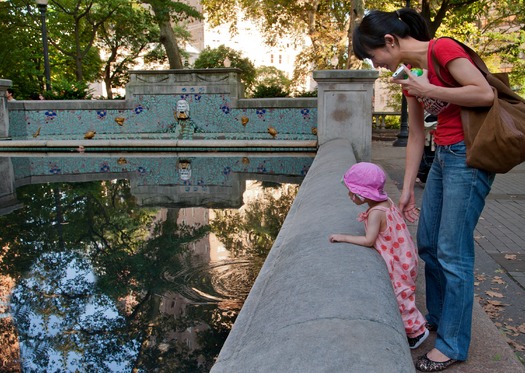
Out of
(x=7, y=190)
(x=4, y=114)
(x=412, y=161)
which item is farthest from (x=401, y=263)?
(x=4, y=114)

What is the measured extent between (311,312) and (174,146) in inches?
534

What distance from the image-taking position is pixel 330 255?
2.63m

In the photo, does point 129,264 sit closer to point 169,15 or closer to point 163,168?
point 163,168

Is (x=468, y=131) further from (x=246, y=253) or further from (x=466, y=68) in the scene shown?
(x=246, y=253)

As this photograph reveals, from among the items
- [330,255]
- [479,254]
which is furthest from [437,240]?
[479,254]

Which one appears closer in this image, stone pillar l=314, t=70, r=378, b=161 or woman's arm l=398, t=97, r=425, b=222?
woman's arm l=398, t=97, r=425, b=222

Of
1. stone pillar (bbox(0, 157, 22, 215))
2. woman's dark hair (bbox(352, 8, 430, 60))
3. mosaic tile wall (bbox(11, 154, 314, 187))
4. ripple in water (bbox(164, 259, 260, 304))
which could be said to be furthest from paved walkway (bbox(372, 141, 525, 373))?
stone pillar (bbox(0, 157, 22, 215))

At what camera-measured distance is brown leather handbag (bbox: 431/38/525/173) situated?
7.70 ft

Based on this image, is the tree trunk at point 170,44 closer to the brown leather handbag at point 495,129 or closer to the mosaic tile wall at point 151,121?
the mosaic tile wall at point 151,121

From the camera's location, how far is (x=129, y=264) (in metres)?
5.16

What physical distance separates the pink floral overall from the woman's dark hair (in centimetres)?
83

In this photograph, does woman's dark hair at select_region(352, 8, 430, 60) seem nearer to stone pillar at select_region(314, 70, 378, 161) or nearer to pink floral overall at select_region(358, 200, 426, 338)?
pink floral overall at select_region(358, 200, 426, 338)

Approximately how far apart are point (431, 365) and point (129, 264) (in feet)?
10.9

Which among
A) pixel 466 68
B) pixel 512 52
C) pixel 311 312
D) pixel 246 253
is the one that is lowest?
pixel 246 253
